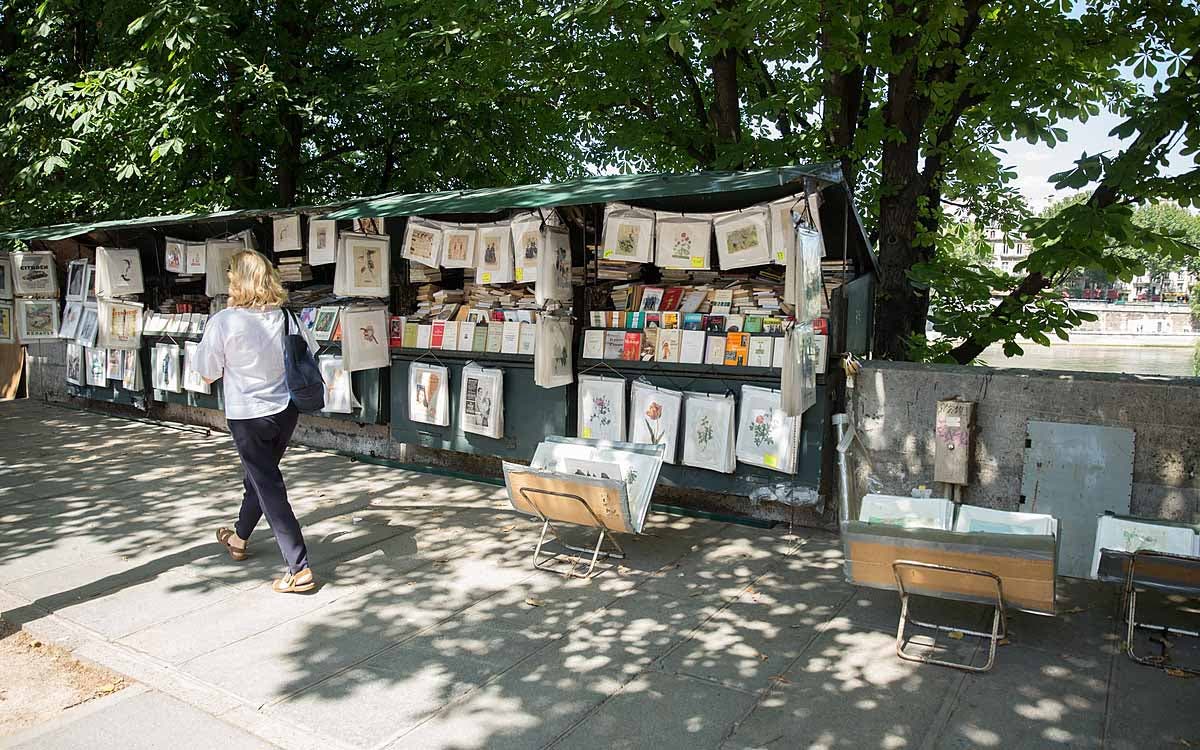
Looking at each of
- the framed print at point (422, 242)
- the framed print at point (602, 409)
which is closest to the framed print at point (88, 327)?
the framed print at point (422, 242)

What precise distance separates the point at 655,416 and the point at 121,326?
7598 mm

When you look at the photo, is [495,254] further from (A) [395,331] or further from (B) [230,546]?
(B) [230,546]

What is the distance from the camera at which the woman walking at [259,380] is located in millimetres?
4957

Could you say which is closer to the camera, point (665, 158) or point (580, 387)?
point (580, 387)

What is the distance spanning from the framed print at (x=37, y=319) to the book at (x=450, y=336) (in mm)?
6657

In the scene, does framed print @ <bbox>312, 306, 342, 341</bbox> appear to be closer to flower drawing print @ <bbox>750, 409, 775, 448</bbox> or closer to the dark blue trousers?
the dark blue trousers

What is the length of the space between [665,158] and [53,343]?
9.32 metres

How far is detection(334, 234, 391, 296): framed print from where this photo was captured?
26.3 feet

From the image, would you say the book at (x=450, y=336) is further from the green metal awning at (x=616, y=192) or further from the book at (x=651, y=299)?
the book at (x=651, y=299)

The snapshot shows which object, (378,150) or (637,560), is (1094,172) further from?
(378,150)

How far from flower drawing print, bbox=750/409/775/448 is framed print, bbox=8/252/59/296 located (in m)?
9.94

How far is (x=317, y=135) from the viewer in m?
14.4

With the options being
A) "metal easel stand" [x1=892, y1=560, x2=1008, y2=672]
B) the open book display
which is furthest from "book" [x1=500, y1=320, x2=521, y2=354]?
"metal easel stand" [x1=892, y1=560, x2=1008, y2=672]

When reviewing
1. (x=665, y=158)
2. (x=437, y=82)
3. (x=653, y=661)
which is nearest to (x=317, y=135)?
(x=437, y=82)
